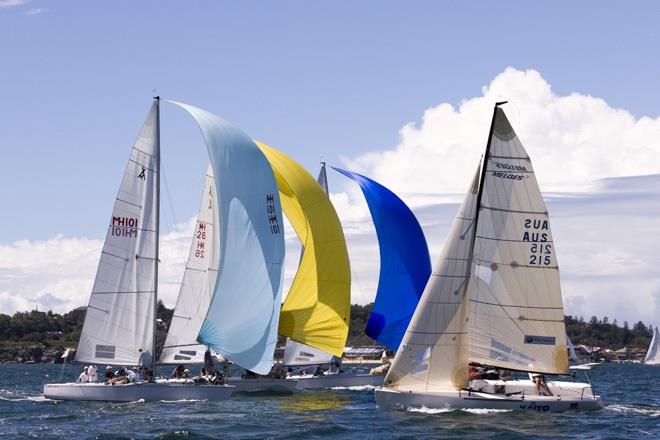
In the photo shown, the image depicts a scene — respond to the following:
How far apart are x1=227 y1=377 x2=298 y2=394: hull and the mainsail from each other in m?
11.8

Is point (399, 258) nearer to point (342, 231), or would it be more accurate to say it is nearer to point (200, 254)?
point (342, 231)

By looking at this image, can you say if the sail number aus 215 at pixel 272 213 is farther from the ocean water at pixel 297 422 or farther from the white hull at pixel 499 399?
the white hull at pixel 499 399

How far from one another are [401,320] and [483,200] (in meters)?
15.6

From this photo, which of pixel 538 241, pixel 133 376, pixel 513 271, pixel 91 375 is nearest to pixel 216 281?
pixel 133 376

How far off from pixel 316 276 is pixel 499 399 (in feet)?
45.2

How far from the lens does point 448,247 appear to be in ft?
126

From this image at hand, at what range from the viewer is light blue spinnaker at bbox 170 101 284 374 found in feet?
144

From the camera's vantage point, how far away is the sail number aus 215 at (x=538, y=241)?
124ft

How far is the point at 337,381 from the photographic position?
52.6m

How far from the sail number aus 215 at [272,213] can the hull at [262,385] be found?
712 cm

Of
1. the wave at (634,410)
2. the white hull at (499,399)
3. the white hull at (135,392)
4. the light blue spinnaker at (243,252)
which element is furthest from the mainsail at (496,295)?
the white hull at (135,392)

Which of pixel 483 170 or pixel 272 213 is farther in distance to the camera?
pixel 272 213

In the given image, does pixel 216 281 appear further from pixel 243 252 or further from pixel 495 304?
pixel 495 304

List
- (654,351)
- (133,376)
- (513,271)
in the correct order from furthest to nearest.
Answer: (654,351) < (133,376) < (513,271)
